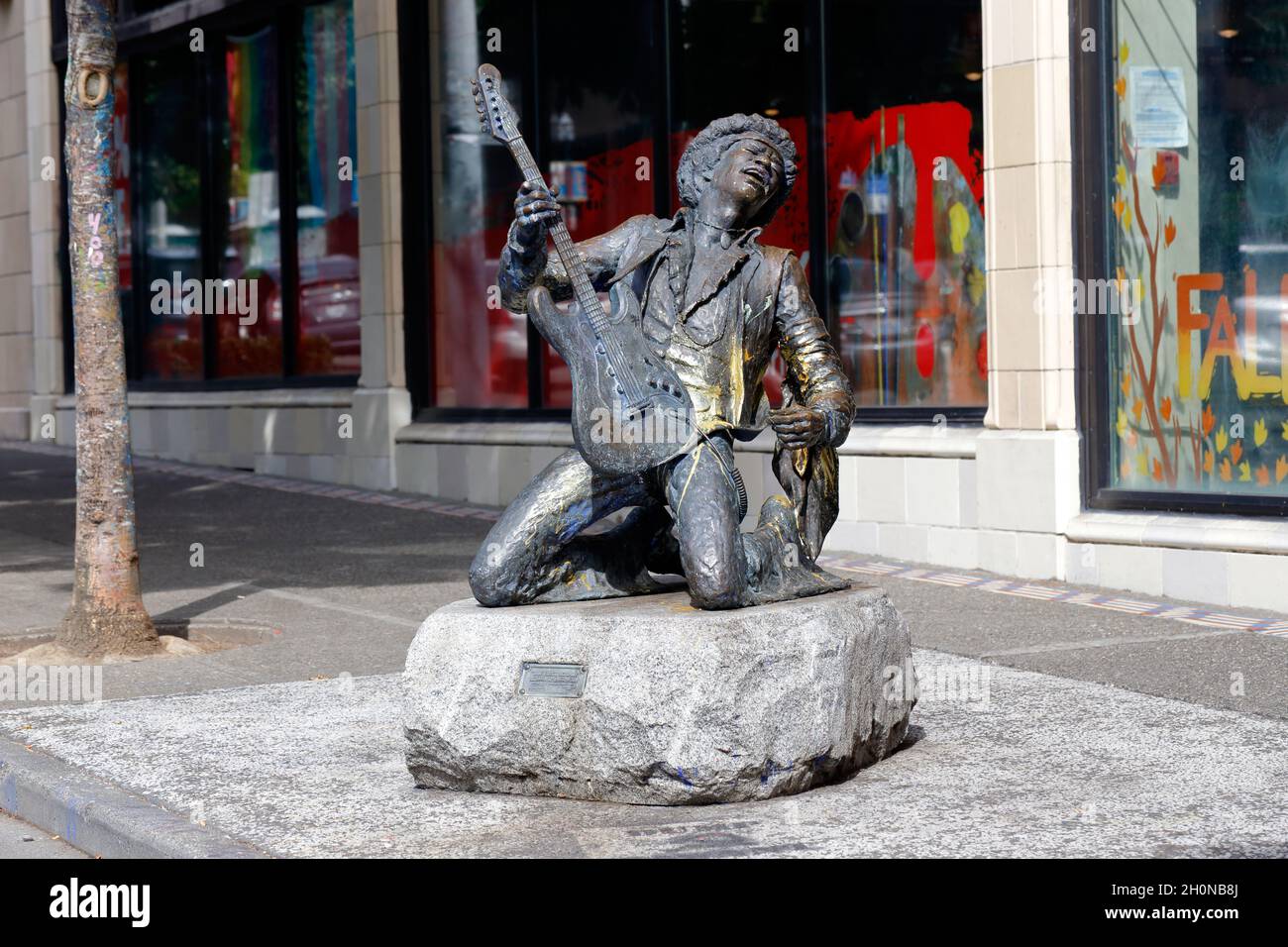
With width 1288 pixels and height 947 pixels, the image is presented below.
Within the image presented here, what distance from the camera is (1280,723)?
258 inches

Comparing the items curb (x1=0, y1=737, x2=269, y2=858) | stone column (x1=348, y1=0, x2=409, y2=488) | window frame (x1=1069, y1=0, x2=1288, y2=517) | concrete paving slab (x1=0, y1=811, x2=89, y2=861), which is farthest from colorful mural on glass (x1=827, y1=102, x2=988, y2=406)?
concrete paving slab (x1=0, y1=811, x2=89, y2=861)

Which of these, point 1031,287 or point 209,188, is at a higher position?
point 209,188

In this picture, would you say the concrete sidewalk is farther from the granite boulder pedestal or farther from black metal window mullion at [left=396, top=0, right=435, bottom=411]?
black metal window mullion at [left=396, top=0, right=435, bottom=411]

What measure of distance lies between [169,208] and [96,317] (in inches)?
398

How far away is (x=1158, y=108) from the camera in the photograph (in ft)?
33.1

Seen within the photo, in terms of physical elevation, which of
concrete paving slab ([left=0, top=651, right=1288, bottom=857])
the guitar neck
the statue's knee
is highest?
the guitar neck

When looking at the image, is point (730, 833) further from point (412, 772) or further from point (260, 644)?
point (260, 644)

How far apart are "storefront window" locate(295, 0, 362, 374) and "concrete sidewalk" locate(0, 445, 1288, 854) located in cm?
526

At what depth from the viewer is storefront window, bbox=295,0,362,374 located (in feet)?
52.3

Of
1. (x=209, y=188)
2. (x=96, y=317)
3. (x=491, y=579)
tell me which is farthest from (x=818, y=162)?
(x=209, y=188)

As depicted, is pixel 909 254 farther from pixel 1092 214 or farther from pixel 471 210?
pixel 471 210

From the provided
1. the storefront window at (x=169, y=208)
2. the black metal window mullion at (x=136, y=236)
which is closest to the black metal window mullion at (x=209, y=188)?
the storefront window at (x=169, y=208)

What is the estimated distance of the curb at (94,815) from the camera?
5094mm

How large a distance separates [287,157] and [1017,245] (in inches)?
332
